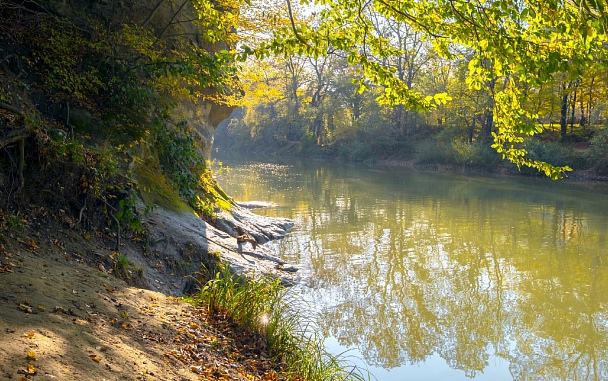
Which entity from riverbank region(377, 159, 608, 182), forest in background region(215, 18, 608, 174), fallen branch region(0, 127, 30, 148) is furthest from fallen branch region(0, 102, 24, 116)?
riverbank region(377, 159, 608, 182)

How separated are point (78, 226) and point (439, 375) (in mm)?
4771

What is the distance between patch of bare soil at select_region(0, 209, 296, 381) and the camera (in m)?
2.99

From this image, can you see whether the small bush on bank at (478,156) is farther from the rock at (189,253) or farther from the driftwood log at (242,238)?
the rock at (189,253)

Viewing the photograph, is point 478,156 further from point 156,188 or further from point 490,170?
point 156,188

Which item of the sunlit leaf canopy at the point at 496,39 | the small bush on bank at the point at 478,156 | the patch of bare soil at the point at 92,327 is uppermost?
the sunlit leaf canopy at the point at 496,39

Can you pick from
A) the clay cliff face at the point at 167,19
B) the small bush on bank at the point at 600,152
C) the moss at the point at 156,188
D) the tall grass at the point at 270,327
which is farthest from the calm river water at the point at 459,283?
the small bush on bank at the point at 600,152

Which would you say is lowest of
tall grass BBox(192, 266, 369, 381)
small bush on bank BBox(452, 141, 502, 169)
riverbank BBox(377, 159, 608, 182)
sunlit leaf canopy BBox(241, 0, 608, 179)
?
tall grass BBox(192, 266, 369, 381)

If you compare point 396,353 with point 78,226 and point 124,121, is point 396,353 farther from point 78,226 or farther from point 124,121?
point 124,121

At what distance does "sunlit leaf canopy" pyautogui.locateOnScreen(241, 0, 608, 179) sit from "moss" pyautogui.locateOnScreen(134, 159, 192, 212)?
374cm

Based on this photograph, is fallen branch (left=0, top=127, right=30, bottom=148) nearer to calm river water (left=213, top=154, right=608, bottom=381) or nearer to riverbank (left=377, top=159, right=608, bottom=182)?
calm river water (left=213, top=154, right=608, bottom=381)

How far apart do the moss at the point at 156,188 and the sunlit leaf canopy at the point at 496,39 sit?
12.3 ft

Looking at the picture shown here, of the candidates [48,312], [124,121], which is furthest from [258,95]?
[48,312]

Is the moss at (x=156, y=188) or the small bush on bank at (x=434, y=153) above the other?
the small bush on bank at (x=434, y=153)

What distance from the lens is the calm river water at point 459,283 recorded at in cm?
664
